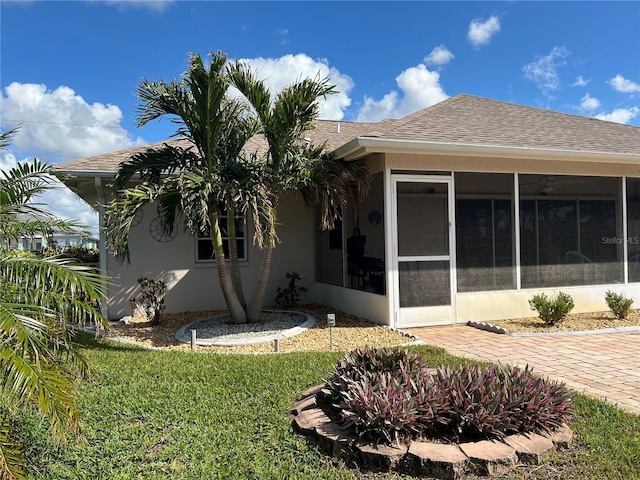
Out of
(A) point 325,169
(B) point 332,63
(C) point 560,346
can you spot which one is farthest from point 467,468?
(B) point 332,63

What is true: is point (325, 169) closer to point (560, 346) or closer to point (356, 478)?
point (560, 346)

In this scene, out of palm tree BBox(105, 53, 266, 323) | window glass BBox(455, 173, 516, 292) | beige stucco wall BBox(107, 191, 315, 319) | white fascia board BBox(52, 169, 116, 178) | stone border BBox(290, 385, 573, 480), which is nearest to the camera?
stone border BBox(290, 385, 573, 480)

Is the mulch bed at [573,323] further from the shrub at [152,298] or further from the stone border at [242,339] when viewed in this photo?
the shrub at [152,298]

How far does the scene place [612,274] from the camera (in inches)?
359

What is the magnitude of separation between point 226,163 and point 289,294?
398 centimetres

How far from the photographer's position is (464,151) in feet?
24.6

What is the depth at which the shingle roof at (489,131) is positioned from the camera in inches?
308

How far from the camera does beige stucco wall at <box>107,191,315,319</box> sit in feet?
30.8

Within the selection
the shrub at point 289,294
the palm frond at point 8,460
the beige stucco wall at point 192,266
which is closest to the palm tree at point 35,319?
the palm frond at point 8,460

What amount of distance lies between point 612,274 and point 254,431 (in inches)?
349

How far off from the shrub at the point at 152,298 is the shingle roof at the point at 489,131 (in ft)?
7.88

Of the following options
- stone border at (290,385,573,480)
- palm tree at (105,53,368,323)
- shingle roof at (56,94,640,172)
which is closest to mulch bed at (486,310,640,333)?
shingle roof at (56,94,640,172)

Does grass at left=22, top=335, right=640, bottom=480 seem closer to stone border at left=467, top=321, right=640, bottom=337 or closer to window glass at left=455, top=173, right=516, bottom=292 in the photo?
stone border at left=467, top=321, right=640, bottom=337

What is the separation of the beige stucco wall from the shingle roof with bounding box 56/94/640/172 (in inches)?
69.9
